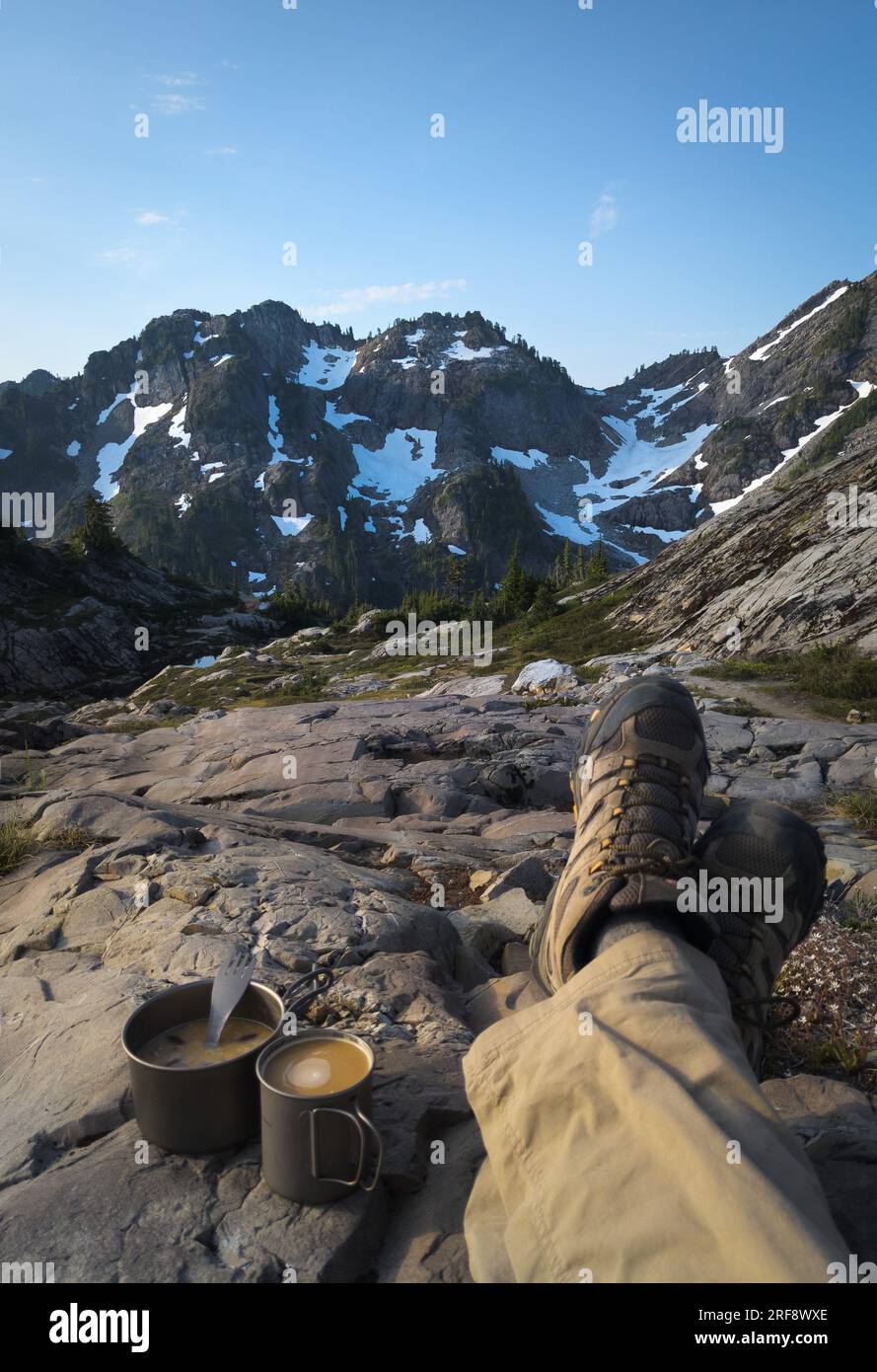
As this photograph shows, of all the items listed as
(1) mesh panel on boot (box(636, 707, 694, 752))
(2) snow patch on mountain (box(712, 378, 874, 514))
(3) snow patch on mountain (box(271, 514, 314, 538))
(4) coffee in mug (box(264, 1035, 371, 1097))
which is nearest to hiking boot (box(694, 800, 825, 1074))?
(1) mesh panel on boot (box(636, 707, 694, 752))

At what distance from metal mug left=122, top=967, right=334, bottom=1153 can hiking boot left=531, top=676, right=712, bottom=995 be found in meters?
1.09

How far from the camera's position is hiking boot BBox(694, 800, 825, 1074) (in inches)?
117

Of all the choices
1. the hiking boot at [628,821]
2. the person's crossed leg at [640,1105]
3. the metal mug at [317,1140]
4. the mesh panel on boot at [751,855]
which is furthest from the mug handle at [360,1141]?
the mesh panel on boot at [751,855]

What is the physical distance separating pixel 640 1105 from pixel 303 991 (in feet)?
6.73

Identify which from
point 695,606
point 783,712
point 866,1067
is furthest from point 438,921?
point 695,606

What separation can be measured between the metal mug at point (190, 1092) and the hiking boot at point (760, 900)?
1.76 m

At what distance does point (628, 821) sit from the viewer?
3.39 m

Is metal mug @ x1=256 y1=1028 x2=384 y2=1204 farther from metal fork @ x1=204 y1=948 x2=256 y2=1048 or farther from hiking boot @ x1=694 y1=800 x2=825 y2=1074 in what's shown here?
hiking boot @ x1=694 y1=800 x2=825 y2=1074

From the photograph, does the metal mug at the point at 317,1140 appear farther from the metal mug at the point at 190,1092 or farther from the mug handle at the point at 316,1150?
the metal mug at the point at 190,1092

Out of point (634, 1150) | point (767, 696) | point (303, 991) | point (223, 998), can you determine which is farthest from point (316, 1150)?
point (767, 696)

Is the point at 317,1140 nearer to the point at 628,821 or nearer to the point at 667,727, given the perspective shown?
the point at 628,821

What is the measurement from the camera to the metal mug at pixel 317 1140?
2109 mm
